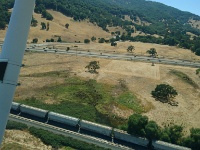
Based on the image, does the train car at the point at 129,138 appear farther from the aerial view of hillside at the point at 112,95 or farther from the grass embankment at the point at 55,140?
the grass embankment at the point at 55,140

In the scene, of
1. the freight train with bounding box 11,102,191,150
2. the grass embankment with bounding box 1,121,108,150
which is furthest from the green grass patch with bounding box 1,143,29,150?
the freight train with bounding box 11,102,191,150

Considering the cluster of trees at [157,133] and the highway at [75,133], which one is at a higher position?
the cluster of trees at [157,133]

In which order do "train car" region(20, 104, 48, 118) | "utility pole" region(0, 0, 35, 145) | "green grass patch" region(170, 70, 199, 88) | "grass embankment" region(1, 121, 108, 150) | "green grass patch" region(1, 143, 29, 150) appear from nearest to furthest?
"utility pole" region(0, 0, 35, 145)
"green grass patch" region(1, 143, 29, 150)
"grass embankment" region(1, 121, 108, 150)
"train car" region(20, 104, 48, 118)
"green grass patch" region(170, 70, 199, 88)

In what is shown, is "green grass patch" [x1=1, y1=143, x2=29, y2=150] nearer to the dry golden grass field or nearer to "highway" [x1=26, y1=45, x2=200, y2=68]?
the dry golden grass field

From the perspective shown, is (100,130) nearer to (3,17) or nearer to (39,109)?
(39,109)

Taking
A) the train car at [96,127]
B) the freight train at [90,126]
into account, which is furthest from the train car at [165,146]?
the train car at [96,127]
